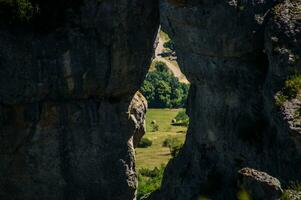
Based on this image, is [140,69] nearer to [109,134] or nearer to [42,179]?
[109,134]

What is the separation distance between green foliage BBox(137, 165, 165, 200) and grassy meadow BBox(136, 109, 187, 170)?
642 centimetres

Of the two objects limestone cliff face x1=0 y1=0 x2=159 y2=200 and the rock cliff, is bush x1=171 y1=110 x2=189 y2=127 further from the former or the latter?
limestone cliff face x1=0 y1=0 x2=159 y2=200

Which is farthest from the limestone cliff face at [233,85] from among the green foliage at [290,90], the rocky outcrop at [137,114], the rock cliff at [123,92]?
the rocky outcrop at [137,114]

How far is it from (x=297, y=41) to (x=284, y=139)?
189 inches

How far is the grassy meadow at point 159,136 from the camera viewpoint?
326 ft

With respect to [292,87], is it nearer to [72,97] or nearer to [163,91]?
[72,97]

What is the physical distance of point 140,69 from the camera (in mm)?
44125

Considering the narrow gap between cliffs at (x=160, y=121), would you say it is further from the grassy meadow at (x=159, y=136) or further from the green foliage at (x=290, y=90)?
the green foliage at (x=290, y=90)

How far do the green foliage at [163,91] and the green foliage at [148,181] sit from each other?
55.5m

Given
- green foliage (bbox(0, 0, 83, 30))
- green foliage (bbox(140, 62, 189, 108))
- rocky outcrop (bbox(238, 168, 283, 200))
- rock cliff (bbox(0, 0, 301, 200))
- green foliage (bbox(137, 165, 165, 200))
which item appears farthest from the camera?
green foliage (bbox(140, 62, 189, 108))

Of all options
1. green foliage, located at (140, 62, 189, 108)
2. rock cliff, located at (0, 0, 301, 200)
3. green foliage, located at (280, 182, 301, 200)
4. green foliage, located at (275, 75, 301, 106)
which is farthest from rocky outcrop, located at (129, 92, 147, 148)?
green foliage, located at (140, 62, 189, 108)

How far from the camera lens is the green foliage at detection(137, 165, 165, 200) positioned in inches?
2770

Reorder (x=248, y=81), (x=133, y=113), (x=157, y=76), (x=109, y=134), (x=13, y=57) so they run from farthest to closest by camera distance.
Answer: (x=157, y=76)
(x=133, y=113)
(x=109, y=134)
(x=13, y=57)
(x=248, y=81)

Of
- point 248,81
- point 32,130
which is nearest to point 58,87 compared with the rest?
point 32,130
